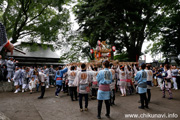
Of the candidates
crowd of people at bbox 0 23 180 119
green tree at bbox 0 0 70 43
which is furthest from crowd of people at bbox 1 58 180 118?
green tree at bbox 0 0 70 43

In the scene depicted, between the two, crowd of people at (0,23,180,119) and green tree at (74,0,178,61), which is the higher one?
green tree at (74,0,178,61)

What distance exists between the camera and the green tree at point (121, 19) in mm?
15062

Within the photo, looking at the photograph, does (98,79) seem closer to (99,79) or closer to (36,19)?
(99,79)

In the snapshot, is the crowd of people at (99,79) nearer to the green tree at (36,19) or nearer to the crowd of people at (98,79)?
the crowd of people at (98,79)

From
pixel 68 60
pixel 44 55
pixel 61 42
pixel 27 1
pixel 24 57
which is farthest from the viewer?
pixel 44 55

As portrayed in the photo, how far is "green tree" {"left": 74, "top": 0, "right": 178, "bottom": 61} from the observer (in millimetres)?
15062

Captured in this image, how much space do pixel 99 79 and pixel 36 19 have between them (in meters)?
14.2

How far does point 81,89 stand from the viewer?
18.9ft

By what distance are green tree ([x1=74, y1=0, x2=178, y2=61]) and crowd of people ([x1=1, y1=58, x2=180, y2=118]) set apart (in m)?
6.34

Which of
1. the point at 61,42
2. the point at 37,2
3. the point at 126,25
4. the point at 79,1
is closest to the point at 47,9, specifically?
the point at 37,2

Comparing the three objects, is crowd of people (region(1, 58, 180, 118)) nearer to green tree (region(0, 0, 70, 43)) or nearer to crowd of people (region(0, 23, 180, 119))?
crowd of people (region(0, 23, 180, 119))

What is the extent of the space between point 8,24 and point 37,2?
4.13 meters

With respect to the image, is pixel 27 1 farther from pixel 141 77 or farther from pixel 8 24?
pixel 141 77

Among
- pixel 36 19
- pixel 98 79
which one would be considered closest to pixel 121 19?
pixel 36 19
